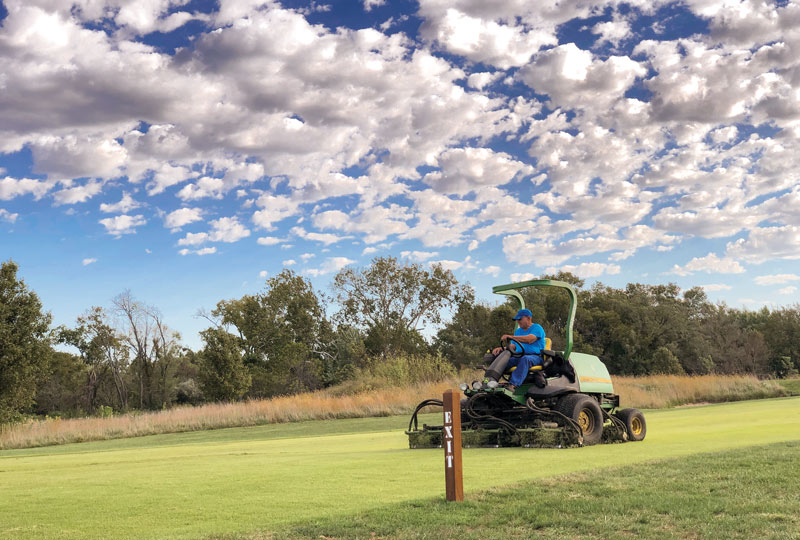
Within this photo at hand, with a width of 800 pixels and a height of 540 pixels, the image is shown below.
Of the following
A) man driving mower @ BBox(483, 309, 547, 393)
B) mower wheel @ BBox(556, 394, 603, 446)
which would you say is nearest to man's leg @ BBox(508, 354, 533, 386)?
man driving mower @ BBox(483, 309, 547, 393)

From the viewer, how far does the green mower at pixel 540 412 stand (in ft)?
35.1

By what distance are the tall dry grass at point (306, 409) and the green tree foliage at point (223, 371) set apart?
57.9 feet

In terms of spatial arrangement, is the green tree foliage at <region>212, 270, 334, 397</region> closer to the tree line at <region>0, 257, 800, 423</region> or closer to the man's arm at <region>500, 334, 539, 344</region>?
the tree line at <region>0, 257, 800, 423</region>

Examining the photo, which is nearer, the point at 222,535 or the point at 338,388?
the point at 222,535

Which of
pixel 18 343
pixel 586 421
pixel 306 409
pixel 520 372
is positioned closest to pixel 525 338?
pixel 520 372

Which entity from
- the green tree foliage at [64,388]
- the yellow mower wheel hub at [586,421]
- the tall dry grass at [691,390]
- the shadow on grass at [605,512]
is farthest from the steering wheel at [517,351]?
the green tree foliage at [64,388]

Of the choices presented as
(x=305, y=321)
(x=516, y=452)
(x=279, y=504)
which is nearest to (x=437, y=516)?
(x=279, y=504)

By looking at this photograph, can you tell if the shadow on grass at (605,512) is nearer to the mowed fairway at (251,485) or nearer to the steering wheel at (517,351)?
the mowed fairway at (251,485)

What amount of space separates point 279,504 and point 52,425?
79.0 ft

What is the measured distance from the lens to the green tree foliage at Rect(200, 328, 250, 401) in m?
49.3

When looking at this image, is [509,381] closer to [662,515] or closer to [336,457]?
[336,457]

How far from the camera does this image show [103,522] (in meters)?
5.79

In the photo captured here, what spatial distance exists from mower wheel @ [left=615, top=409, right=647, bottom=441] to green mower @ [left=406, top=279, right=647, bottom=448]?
0.02 metres

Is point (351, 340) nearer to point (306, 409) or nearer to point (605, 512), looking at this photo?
point (306, 409)
